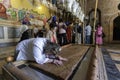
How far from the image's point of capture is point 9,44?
3.40 metres

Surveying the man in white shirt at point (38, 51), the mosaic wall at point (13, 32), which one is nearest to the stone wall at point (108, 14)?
the mosaic wall at point (13, 32)

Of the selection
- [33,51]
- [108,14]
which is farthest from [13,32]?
[108,14]

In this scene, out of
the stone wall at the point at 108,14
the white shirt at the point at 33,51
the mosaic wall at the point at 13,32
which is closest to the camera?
the white shirt at the point at 33,51

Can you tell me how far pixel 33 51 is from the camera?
6.11 feet

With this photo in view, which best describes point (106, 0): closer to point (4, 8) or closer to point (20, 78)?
point (4, 8)

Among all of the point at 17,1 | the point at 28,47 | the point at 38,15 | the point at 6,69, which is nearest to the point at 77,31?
the point at 38,15

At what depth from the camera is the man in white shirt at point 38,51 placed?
72.6 inches

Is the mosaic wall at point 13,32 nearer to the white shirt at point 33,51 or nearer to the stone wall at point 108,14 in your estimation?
the white shirt at point 33,51

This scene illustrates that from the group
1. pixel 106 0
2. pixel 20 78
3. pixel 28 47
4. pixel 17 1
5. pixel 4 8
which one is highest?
pixel 106 0

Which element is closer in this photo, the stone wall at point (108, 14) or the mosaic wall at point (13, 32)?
the mosaic wall at point (13, 32)

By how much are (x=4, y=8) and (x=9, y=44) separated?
0.76 m

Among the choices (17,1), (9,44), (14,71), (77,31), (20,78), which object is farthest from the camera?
(77,31)

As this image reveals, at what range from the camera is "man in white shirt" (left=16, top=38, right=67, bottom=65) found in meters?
1.84

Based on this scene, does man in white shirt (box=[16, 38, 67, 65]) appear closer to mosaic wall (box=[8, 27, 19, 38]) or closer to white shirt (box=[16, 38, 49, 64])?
white shirt (box=[16, 38, 49, 64])
